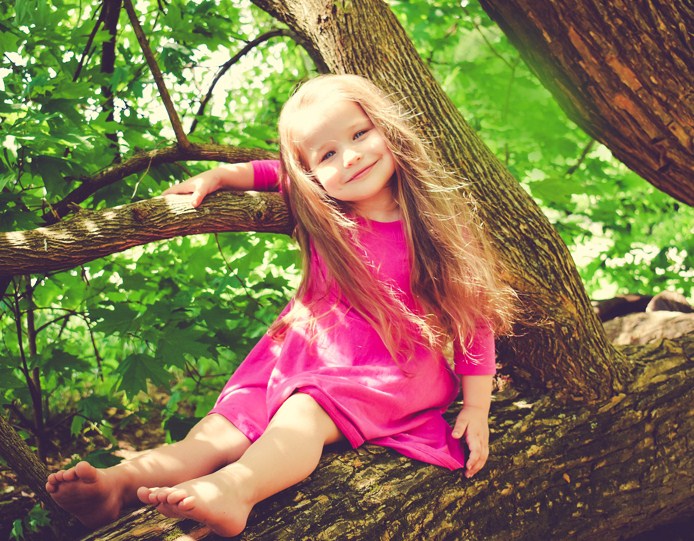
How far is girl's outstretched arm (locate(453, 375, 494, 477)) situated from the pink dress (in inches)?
1.2

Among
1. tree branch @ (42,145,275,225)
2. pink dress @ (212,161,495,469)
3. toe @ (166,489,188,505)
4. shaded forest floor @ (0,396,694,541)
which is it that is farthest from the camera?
shaded forest floor @ (0,396,694,541)

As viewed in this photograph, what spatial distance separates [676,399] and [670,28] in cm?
134

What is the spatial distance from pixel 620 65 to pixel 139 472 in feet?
6.34

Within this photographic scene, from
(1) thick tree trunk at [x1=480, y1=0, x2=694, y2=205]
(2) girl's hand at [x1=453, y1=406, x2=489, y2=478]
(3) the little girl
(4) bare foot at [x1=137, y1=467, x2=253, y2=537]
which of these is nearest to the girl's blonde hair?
(3) the little girl

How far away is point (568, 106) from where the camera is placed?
2.21 m

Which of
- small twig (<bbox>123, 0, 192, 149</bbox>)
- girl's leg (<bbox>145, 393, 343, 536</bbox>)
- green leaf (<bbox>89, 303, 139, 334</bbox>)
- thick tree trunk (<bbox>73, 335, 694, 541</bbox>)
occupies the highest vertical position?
small twig (<bbox>123, 0, 192, 149</bbox>)

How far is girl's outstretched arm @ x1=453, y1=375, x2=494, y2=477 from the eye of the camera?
6.10 ft

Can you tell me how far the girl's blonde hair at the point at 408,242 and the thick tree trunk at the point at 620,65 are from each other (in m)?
0.52

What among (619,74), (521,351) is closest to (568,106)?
(619,74)

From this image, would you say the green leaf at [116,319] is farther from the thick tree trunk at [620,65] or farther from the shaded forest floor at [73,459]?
the thick tree trunk at [620,65]

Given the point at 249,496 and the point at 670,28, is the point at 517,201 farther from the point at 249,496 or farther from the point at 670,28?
the point at 249,496

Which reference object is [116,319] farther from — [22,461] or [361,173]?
[361,173]

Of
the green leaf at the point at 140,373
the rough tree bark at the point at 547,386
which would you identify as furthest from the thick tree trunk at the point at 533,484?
the green leaf at the point at 140,373

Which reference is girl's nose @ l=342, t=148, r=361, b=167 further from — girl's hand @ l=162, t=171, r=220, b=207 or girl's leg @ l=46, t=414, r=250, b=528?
girl's leg @ l=46, t=414, r=250, b=528
